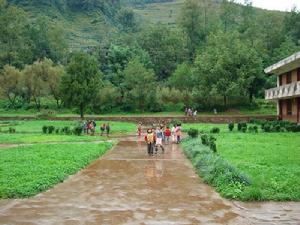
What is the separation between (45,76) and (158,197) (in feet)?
187

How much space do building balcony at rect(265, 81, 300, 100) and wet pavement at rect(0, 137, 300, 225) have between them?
28151 millimetres

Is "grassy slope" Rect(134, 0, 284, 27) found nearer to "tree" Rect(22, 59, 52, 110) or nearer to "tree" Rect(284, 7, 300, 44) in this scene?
"tree" Rect(284, 7, 300, 44)

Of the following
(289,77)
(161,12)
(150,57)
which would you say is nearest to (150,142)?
(289,77)

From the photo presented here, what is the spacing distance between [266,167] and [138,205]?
7.92 m

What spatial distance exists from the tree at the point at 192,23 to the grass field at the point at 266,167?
6506 centimetres

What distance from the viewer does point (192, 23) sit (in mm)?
93500

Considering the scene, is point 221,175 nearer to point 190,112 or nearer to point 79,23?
point 190,112

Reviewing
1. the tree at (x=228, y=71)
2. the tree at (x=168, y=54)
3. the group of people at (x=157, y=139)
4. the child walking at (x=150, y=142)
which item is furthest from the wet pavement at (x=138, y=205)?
the tree at (x=168, y=54)

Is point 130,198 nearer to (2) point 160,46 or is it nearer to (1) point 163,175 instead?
(1) point 163,175

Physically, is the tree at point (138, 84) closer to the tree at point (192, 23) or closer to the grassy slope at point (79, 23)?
the tree at point (192, 23)

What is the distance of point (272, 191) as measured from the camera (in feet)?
45.3

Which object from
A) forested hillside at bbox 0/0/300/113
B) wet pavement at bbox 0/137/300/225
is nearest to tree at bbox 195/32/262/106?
forested hillside at bbox 0/0/300/113

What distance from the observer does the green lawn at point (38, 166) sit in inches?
581

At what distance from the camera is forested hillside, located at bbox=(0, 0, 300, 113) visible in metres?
64.4
